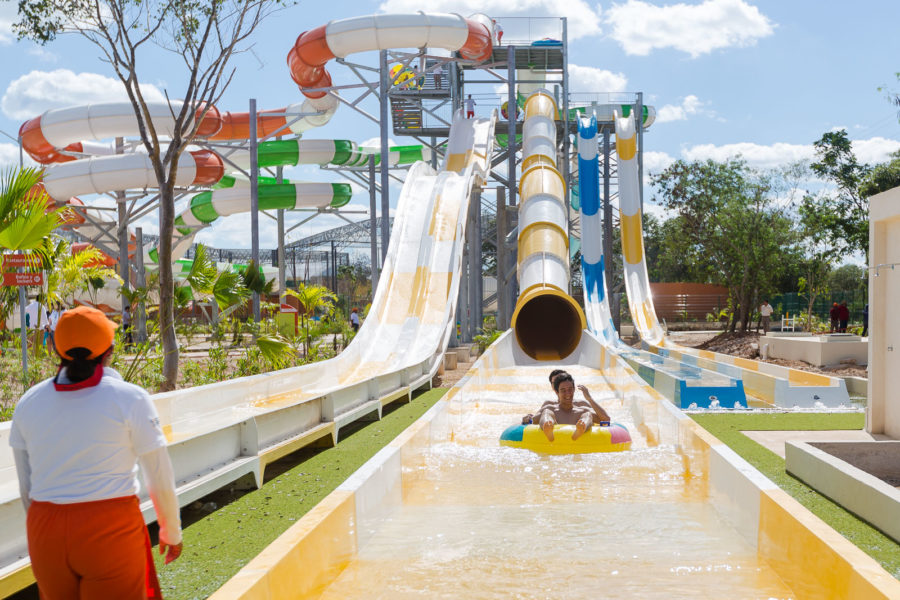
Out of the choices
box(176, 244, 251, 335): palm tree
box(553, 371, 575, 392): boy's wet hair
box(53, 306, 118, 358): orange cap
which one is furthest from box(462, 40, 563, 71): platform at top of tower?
box(53, 306, 118, 358): orange cap

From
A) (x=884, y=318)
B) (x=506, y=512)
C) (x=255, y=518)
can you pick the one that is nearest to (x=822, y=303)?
(x=884, y=318)

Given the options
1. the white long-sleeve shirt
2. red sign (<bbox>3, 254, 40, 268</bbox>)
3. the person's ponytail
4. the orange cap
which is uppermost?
red sign (<bbox>3, 254, 40, 268</bbox>)

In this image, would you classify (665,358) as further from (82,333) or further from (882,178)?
(82,333)

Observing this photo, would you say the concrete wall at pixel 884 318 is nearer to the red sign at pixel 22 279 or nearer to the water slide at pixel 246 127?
the red sign at pixel 22 279

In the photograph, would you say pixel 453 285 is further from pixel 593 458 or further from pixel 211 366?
pixel 593 458

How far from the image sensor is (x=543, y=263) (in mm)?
14352

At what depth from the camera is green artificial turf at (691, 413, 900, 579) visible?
12.0 feet

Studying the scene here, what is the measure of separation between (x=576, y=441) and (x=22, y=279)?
4.20m

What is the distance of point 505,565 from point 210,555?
1376 mm

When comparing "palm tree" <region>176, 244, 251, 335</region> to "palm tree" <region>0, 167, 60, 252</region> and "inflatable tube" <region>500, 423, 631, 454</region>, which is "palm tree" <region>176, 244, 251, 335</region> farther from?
"inflatable tube" <region>500, 423, 631, 454</region>

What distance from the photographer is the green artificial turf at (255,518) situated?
11.2 ft

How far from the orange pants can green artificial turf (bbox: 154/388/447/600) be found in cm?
118

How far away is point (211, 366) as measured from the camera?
31.5 feet

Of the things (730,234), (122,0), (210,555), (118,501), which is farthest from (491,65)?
(118,501)
